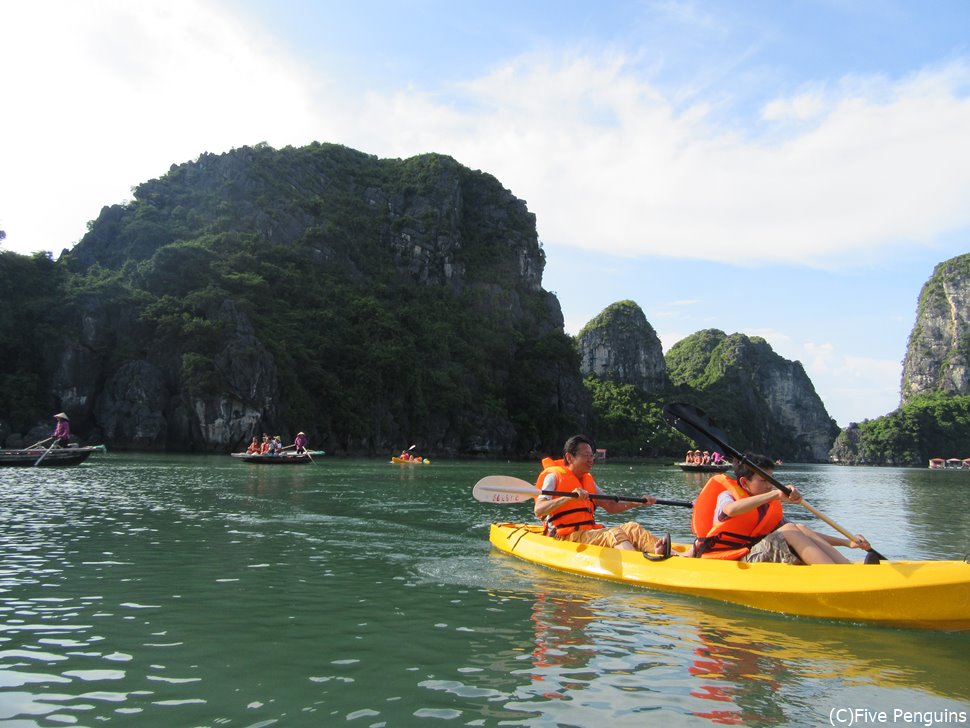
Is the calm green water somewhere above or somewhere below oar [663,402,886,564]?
below

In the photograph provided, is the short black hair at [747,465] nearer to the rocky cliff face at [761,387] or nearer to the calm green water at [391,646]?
the calm green water at [391,646]

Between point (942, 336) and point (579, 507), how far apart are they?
140522 mm

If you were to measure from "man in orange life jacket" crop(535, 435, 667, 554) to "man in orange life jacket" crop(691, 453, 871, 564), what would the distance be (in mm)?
991

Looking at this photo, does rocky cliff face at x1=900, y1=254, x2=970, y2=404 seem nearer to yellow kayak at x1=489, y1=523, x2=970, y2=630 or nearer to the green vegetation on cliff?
the green vegetation on cliff

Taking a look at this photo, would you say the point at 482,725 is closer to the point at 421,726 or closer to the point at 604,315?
the point at 421,726

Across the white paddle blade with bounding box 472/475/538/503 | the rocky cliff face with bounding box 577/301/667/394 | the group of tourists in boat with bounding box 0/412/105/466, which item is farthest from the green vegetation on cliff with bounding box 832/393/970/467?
the white paddle blade with bounding box 472/475/538/503

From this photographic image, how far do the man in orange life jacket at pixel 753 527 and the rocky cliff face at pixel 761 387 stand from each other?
118m

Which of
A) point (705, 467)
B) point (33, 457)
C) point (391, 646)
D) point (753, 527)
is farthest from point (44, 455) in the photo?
point (705, 467)

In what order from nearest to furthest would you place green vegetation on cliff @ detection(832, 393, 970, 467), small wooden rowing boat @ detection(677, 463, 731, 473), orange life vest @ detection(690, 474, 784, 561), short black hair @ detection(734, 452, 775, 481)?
1. short black hair @ detection(734, 452, 775, 481)
2. orange life vest @ detection(690, 474, 784, 561)
3. small wooden rowing boat @ detection(677, 463, 731, 473)
4. green vegetation on cliff @ detection(832, 393, 970, 467)

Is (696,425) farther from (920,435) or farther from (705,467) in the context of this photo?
(920,435)

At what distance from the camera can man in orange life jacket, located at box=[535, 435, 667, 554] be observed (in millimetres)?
8039

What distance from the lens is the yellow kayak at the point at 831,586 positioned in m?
5.53

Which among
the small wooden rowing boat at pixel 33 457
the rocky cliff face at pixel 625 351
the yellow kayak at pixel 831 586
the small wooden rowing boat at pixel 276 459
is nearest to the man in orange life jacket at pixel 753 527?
the yellow kayak at pixel 831 586

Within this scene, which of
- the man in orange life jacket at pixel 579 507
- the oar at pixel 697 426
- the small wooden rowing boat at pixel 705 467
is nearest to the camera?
the oar at pixel 697 426
